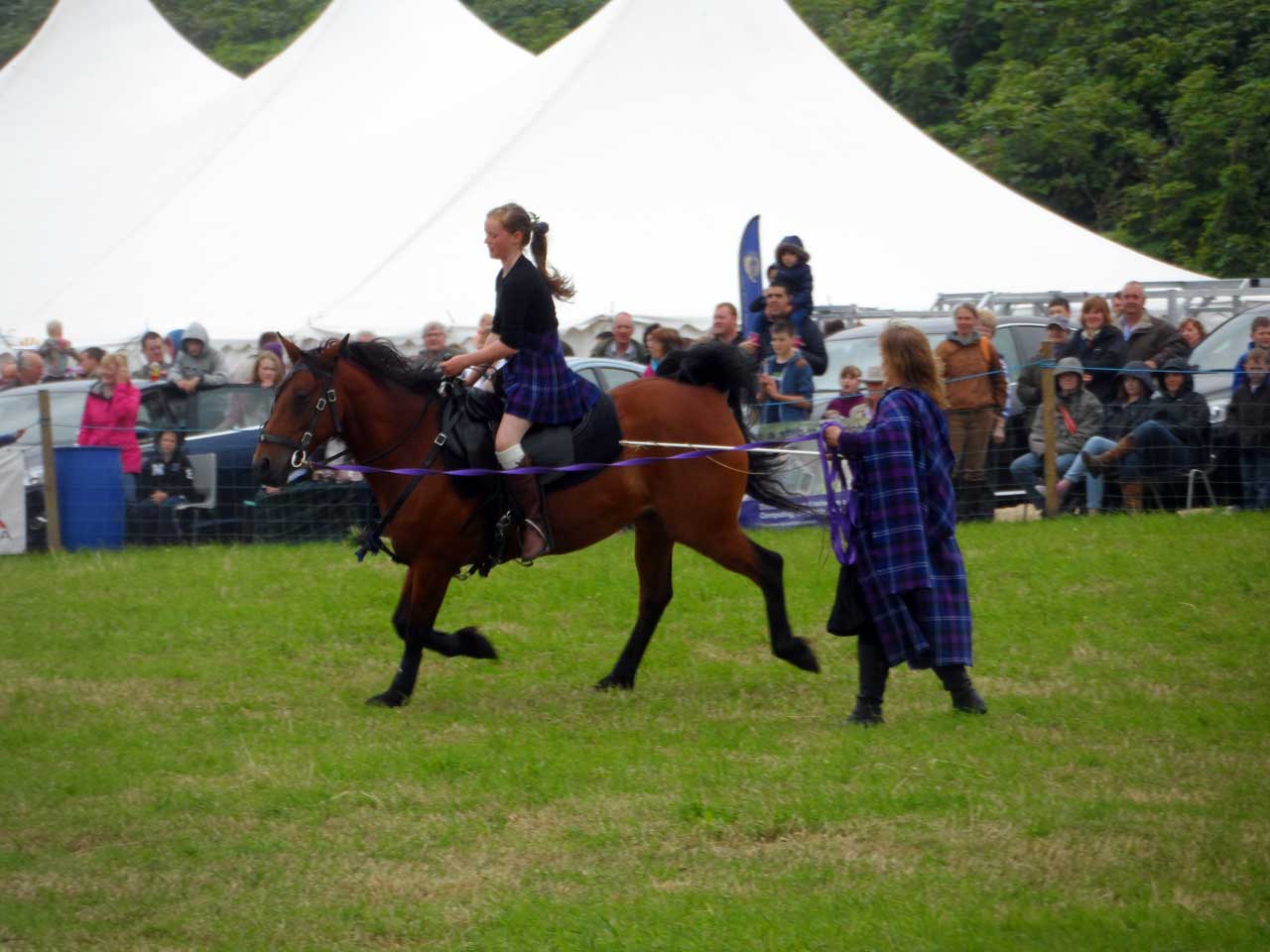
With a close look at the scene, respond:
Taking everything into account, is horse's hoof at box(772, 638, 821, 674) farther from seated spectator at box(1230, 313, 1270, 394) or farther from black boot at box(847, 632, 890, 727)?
seated spectator at box(1230, 313, 1270, 394)

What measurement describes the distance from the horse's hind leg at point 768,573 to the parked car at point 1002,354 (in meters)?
5.42

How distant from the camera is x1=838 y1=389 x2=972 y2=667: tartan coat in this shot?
7.62 metres

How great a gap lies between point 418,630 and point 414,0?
2124cm

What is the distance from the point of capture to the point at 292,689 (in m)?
9.26

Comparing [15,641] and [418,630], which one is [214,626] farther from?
[418,630]

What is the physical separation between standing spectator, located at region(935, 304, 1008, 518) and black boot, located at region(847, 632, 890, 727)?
251 inches

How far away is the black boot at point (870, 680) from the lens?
7.84 m

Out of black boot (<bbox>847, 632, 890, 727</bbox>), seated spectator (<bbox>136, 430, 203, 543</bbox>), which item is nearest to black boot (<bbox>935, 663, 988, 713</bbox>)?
black boot (<bbox>847, 632, 890, 727</bbox>)

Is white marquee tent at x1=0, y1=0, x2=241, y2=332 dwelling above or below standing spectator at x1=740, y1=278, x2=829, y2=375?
above

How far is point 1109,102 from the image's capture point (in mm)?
32625

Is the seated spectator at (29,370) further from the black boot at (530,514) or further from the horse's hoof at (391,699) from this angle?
the black boot at (530,514)

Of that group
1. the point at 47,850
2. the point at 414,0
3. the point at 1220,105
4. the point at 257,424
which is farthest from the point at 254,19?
the point at 47,850

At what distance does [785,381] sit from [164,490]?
5391mm

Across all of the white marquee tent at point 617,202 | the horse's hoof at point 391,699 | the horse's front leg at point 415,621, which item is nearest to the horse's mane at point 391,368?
the horse's front leg at point 415,621
